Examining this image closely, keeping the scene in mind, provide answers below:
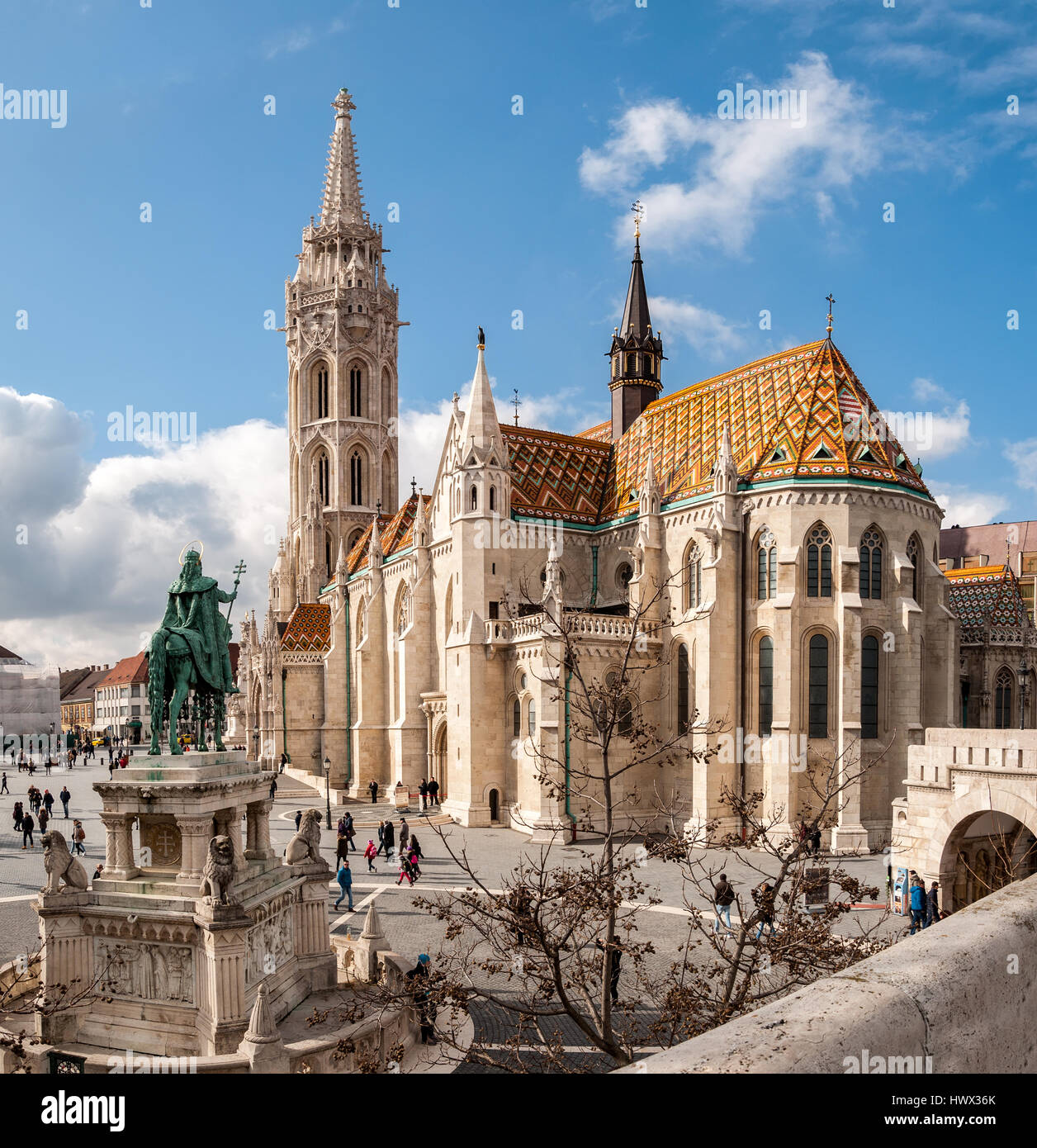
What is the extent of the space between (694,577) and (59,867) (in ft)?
78.6

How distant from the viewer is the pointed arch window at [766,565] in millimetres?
31469

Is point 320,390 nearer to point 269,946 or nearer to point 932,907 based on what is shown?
point 269,946

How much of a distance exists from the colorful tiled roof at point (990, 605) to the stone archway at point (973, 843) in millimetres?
24380

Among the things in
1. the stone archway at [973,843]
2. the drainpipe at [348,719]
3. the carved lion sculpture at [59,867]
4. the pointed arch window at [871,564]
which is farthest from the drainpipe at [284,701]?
the carved lion sculpture at [59,867]

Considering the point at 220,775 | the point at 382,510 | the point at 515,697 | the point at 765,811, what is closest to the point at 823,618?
the point at 765,811

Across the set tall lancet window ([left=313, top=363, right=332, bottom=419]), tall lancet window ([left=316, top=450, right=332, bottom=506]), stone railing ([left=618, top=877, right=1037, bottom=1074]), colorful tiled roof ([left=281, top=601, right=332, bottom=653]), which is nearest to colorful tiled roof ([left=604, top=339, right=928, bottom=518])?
colorful tiled roof ([left=281, top=601, right=332, bottom=653])

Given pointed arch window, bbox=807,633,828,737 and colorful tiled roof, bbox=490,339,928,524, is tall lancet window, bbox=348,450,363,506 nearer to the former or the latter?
colorful tiled roof, bbox=490,339,928,524

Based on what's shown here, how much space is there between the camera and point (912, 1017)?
2.59 meters

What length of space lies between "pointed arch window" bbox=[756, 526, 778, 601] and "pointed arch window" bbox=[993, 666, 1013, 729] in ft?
56.9

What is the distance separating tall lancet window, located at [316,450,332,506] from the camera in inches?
2381

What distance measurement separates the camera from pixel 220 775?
44.9 ft

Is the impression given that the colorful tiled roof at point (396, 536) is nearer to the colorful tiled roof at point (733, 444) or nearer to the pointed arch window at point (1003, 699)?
the colorful tiled roof at point (733, 444)
